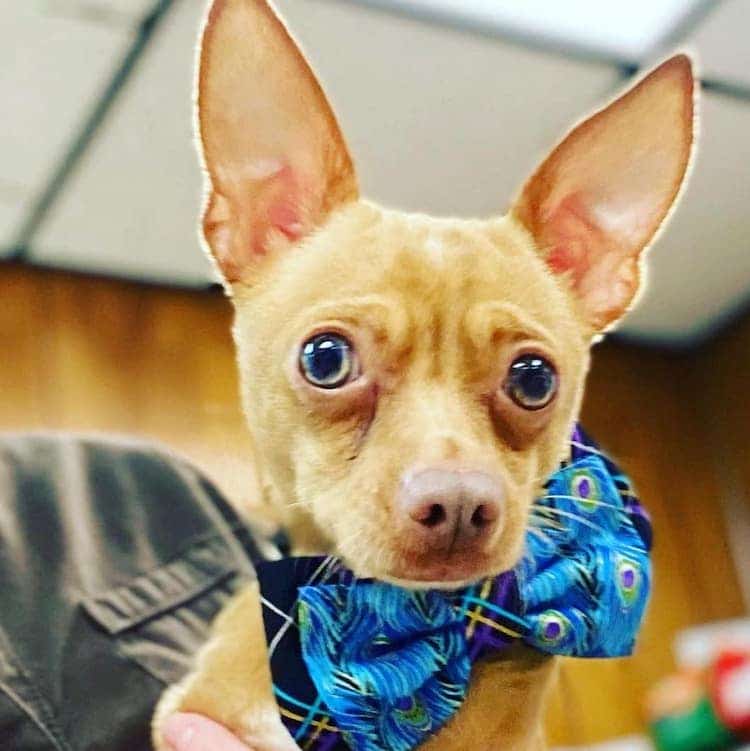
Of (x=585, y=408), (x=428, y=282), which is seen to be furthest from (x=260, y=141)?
(x=585, y=408)

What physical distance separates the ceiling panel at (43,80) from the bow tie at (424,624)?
3.62 ft

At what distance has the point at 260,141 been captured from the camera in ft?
2.78

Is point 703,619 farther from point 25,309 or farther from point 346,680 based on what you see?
point 346,680

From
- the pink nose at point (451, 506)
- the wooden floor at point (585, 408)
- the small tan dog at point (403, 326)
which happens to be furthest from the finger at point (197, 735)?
the wooden floor at point (585, 408)

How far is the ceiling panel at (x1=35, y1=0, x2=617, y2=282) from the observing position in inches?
67.7

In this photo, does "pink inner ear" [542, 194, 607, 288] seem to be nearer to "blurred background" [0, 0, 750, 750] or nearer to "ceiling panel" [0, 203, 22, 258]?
"blurred background" [0, 0, 750, 750]

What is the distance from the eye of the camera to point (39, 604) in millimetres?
1195

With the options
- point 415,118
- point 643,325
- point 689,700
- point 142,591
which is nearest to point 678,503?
point 643,325

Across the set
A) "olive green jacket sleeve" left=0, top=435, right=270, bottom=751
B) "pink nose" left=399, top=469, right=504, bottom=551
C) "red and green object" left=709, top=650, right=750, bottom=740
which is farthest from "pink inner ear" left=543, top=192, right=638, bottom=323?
"red and green object" left=709, top=650, right=750, bottom=740

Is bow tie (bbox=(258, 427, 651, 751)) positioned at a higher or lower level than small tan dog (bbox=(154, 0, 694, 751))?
lower

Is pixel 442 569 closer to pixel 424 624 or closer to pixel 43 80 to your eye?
pixel 424 624

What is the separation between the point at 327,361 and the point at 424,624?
0.64 ft

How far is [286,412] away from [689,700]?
1.56 meters

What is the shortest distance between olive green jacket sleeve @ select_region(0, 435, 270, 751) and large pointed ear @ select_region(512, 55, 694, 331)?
0.60 meters
